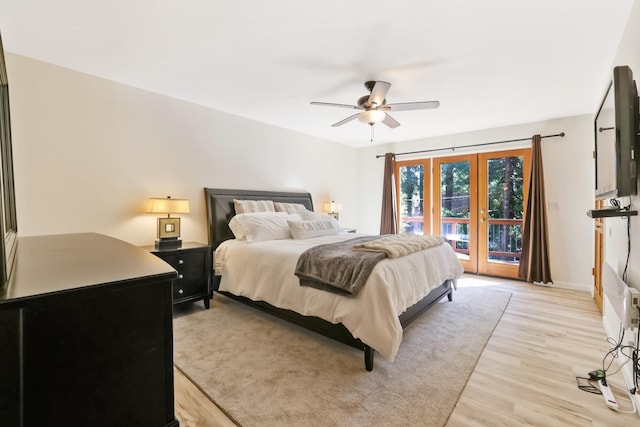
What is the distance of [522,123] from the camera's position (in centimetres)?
469

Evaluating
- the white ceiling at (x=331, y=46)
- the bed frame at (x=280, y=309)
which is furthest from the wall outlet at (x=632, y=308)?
the white ceiling at (x=331, y=46)

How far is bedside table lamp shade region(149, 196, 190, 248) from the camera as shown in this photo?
10.4 ft

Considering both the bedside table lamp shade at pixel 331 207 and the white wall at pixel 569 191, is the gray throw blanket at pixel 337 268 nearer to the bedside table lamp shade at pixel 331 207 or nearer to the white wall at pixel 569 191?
the bedside table lamp shade at pixel 331 207

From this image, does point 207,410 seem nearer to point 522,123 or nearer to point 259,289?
point 259,289

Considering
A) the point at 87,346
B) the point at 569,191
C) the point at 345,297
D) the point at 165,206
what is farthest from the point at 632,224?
the point at 165,206

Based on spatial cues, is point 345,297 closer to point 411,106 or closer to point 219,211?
point 411,106

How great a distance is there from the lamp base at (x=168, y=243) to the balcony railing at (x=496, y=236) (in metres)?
4.56

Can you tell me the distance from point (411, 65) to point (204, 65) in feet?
6.37

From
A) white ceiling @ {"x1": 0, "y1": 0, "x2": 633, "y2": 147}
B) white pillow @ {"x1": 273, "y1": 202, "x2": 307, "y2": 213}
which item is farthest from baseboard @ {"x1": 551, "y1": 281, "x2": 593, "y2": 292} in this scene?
white pillow @ {"x1": 273, "y1": 202, "x2": 307, "y2": 213}

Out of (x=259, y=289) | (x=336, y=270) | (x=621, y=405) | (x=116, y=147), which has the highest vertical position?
(x=116, y=147)

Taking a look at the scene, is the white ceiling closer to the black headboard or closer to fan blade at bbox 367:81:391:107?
fan blade at bbox 367:81:391:107

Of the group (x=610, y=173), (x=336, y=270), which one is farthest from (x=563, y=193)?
(x=336, y=270)

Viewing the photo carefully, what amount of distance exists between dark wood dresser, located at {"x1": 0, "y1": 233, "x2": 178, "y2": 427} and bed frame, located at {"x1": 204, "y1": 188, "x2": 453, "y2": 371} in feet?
5.35

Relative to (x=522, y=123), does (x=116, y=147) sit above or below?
below
